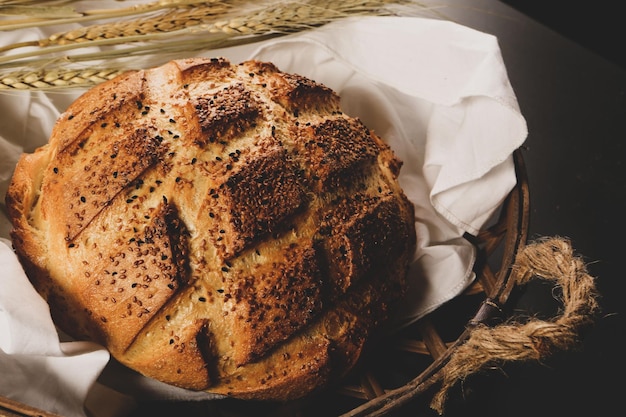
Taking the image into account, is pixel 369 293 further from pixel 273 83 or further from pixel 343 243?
pixel 273 83

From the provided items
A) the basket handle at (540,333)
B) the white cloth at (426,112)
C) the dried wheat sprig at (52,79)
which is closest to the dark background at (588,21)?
the white cloth at (426,112)

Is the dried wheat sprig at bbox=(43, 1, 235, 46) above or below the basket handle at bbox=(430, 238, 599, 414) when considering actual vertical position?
above

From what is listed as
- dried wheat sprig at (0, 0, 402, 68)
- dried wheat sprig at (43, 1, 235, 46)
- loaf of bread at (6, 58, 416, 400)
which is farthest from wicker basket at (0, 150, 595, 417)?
dried wheat sprig at (43, 1, 235, 46)

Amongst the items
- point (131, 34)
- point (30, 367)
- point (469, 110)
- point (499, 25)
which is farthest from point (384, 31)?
point (30, 367)

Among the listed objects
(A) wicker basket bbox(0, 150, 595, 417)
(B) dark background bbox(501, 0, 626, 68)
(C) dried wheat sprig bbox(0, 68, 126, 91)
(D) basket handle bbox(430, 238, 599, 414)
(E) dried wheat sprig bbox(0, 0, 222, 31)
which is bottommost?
(A) wicker basket bbox(0, 150, 595, 417)

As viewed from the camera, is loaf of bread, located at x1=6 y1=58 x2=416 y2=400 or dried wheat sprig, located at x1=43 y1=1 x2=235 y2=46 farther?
dried wheat sprig, located at x1=43 y1=1 x2=235 y2=46

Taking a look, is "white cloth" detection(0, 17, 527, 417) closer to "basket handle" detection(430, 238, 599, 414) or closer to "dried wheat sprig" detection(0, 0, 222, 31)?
"dried wheat sprig" detection(0, 0, 222, 31)

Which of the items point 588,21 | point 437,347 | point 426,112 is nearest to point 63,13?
point 426,112
